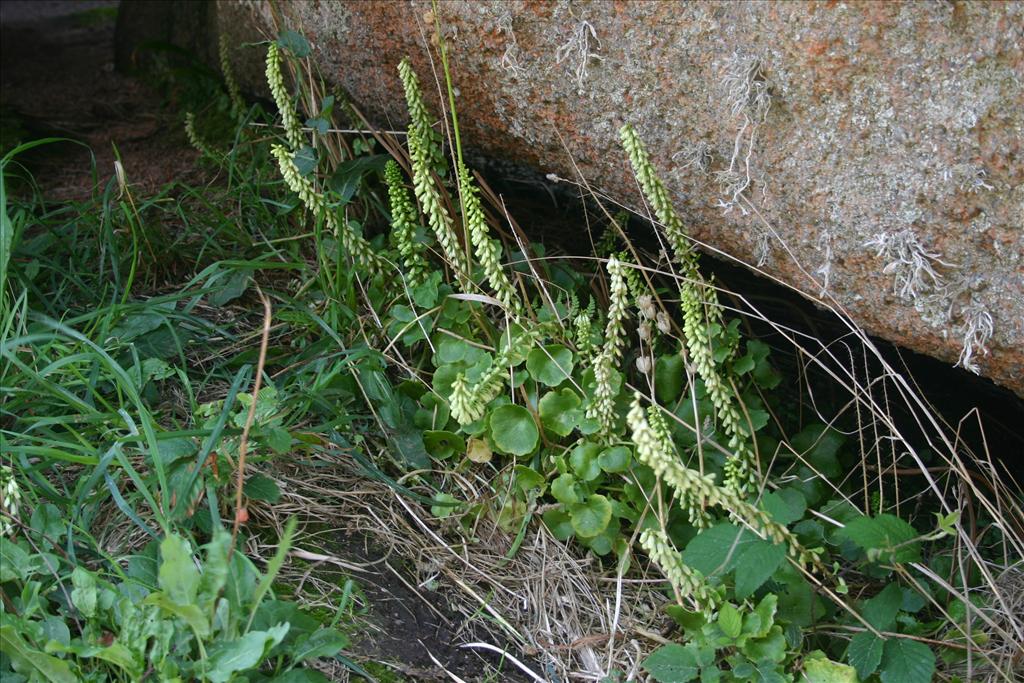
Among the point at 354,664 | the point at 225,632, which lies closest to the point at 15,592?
the point at 225,632

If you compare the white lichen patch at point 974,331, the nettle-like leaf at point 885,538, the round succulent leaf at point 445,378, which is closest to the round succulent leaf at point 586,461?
the round succulent leaf at point 445,378

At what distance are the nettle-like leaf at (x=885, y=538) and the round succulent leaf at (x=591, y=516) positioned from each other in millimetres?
516

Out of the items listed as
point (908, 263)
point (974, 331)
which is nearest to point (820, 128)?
point (908, 263)

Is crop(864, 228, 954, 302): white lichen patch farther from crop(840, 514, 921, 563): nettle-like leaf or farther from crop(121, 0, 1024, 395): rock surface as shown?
crop(840, 514, 921, 563): nettle-like leaf

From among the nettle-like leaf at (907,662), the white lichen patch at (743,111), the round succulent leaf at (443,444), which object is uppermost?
the white lichen patch at (743,111)

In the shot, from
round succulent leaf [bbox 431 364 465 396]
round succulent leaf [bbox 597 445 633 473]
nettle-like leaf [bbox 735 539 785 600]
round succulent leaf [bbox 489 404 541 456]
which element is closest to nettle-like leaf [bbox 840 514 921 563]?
nettle-like leaf [bbox 735 539 785 600]

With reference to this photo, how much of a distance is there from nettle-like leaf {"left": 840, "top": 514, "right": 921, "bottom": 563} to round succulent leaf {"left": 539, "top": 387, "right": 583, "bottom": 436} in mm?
666

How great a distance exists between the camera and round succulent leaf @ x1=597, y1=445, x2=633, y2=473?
204 centimetres

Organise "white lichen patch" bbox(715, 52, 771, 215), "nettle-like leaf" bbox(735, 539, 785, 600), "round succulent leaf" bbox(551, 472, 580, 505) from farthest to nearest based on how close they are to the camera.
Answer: "round succulent leaf" bbox(551, 472, 580, 505), "white lichen patch" bbox(715, 52, 771, 215), "nettle-like leaf" bbox(735, 539, 785, 600)

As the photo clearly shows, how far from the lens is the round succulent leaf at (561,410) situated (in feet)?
7.03

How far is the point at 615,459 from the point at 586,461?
0.07m

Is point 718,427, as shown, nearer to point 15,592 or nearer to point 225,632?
point 225,632

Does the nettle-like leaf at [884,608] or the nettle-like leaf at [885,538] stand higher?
the nettle-like leaf at [885,538]

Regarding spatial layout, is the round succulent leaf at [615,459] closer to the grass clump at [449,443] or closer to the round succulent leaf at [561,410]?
the grass clump at [449,443]
